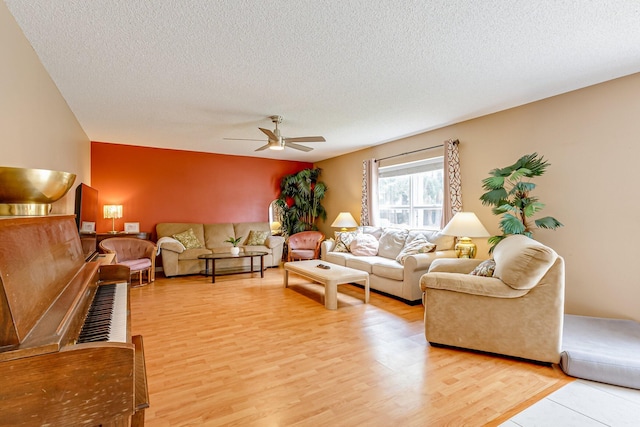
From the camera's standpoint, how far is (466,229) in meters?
3.50

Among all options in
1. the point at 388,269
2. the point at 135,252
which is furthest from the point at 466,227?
the point at 135,252

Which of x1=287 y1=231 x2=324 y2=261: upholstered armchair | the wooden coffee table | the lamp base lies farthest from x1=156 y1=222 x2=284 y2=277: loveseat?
the lamp base

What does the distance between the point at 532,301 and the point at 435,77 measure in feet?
6.59

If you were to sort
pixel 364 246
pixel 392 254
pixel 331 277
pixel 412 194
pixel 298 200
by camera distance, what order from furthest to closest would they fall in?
pixel 298 200
pixel 412 194
pixel 364 246
pixel 392 254
pixel 331 277

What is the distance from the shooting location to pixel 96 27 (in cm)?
198

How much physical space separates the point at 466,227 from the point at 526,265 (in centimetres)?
136

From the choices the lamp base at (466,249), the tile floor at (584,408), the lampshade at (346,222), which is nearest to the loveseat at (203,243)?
the lampshade at (346,222)

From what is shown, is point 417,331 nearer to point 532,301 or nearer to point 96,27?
point 532,301

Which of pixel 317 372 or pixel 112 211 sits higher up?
pixel 112 211

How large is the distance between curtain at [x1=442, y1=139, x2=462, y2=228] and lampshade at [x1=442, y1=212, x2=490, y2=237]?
22.5 inches

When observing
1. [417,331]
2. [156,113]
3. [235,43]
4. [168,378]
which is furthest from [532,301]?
[156,113]

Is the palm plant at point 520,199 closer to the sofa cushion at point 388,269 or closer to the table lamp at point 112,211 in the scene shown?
the sofa cushion at point 388,269

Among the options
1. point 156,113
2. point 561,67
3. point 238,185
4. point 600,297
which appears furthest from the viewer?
point 238,185

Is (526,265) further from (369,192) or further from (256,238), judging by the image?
(256,238)
